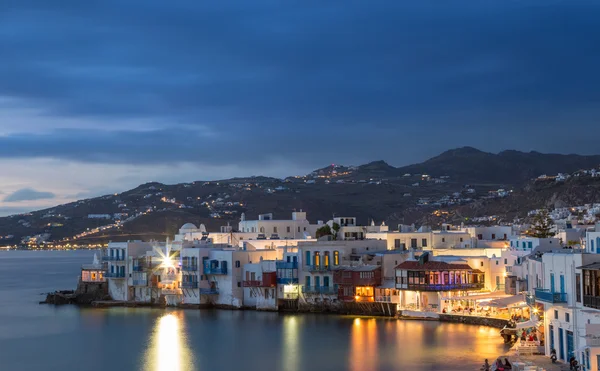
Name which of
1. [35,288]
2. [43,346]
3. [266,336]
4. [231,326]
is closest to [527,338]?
[266,336]

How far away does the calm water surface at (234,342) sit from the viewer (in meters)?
42.4

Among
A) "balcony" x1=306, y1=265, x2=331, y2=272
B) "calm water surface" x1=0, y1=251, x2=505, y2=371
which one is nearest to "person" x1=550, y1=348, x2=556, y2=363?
"calm water surface" x1=0, y1=251, x2=505, y2=371

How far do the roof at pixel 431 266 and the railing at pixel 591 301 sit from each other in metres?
25.2

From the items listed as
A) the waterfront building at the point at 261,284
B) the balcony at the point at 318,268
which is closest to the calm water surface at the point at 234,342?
the waterfront building at the point at 261,284

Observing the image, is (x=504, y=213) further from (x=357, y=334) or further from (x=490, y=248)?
(x=357, y=334)

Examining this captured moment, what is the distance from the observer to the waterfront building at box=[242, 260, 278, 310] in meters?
61.5

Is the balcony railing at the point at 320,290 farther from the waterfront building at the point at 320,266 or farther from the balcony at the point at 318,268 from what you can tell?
the balcony at the point at 318,268

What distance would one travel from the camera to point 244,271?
63.0 meters

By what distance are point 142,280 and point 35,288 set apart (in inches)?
1423

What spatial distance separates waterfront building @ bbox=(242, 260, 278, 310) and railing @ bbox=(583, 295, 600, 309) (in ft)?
109

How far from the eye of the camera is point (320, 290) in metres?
60.3

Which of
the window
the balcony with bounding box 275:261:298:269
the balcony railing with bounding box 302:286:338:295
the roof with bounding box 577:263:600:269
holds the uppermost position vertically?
the balcony with bounding box 275:261:298:269

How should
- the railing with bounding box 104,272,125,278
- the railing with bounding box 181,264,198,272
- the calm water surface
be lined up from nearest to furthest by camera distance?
the calm water surface → the railing with bounding box 181,264,198,272 → the railing with bounding box 104,272,125,278

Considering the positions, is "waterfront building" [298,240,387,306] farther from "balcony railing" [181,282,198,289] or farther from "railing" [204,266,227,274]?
"balcony railing" [181,282,198,289]
